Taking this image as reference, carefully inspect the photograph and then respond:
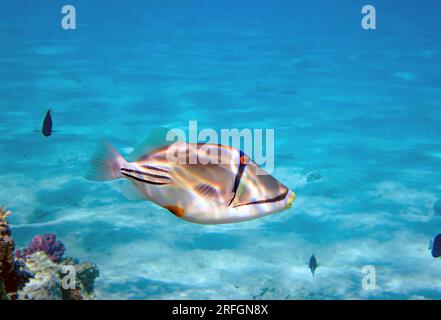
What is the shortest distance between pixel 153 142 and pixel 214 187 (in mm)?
418

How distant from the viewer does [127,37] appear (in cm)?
3741

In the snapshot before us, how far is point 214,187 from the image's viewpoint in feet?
5.05

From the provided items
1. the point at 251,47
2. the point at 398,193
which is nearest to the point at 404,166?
the point at 398,193

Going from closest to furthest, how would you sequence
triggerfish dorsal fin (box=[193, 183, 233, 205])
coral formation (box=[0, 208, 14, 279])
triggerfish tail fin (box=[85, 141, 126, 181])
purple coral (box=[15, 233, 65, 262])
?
triggerfish dorsal fin (box=[193, 183, 233, 205])
triggerfish tail fin (box=[85, 141, 126, 181])
coral formation (box=[0, 208, 14, 279])
purple coral (box=[15, 233, 65, 262])

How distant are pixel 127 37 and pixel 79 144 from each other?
27339 mm

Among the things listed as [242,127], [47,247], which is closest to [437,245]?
[47,247]

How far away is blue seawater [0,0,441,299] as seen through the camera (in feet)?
21.5

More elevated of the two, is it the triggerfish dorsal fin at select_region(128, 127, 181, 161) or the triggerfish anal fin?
the triggerfish dorsal fin at select_region(128, 127, 181, 161)

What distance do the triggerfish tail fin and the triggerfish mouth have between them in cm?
13

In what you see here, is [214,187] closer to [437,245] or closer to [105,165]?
[105,165]

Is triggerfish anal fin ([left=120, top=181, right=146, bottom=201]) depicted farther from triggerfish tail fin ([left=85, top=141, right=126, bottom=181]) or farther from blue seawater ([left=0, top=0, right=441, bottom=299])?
blue seawater ([left=0, top=0, right=441, bottom=299])

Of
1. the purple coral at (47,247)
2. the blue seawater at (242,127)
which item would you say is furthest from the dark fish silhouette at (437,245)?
the purple coral at (47,247)

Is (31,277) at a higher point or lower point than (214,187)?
lower

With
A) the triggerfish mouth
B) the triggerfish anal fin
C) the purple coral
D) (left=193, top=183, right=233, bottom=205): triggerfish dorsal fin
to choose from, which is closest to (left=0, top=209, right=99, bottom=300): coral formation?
the purple coral
